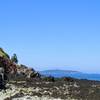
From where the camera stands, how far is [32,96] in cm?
4597

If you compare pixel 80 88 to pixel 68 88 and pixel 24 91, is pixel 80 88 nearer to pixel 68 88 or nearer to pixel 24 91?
pixel 68 88

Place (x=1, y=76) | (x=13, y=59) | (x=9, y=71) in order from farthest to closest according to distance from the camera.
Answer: (x=13, y=59), (x=9, y=71), (x=1, y=76)

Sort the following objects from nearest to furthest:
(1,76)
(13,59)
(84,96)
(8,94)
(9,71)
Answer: (84,96) < (8,94) < (1,76) < (9,71) < (13,59)

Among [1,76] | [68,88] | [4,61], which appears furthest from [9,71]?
[68,88]

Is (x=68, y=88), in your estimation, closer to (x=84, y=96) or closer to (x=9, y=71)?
(x=84, y=96)

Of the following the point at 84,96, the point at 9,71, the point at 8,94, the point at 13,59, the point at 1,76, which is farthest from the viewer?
the point at 13,59

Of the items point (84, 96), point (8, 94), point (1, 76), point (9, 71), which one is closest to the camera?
point (84, 96)

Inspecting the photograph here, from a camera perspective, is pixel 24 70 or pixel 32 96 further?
pixel 24 70

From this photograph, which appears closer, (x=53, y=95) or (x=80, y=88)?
(x=53, y=95)

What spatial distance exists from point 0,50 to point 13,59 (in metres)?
3.35

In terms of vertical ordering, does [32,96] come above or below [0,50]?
below

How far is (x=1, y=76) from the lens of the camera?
57125 millimetres

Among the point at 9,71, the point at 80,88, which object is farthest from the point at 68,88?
the point at 9,71

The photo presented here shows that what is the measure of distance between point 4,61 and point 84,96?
4222 cm
